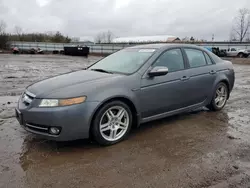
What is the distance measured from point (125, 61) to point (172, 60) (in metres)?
0.87

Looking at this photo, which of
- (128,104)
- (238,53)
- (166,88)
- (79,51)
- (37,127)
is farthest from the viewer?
(79,51)

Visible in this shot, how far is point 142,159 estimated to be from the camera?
3.25m

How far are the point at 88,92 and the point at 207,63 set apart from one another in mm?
2889

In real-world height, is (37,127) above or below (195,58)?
below

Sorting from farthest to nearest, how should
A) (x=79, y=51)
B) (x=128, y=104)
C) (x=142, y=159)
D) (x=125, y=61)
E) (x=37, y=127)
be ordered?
(x=79, y=51) < (x=125, y=61) < (x=128, y=104) < (x=37, y=127) < (x=142, y=159)

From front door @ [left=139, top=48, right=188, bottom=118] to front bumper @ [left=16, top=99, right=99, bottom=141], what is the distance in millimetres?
955

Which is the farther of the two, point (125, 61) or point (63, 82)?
point (125, 61)

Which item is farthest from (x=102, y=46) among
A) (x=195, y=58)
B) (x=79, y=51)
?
(x=195, y=58)

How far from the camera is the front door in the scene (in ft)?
13.0

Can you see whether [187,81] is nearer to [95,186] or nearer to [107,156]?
[107,156]

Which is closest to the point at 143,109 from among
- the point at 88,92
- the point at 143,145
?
the point at 143,145

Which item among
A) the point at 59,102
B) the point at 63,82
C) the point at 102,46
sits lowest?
the point at 59,102

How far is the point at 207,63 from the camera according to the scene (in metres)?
5.12

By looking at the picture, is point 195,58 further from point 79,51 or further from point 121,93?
point 79,51
